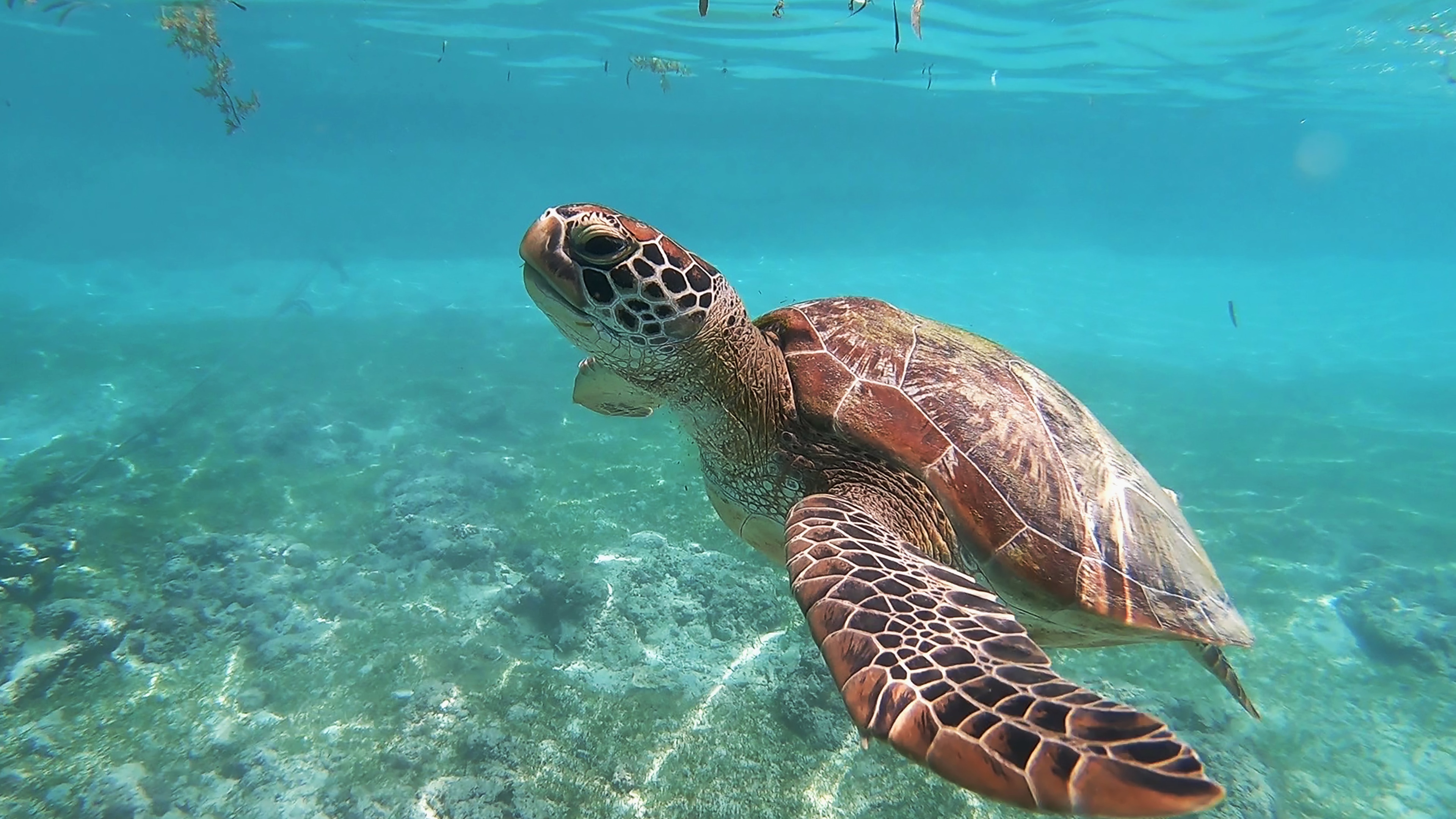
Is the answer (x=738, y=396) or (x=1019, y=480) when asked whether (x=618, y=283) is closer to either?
(x=738, y=396)

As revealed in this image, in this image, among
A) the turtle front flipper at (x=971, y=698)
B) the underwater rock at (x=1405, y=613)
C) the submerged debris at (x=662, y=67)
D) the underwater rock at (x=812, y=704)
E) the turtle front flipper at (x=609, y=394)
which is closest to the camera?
the turtle front flipper at (x=971, y=698)

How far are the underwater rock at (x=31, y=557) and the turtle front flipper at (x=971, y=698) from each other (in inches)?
280

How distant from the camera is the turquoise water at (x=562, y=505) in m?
4.22

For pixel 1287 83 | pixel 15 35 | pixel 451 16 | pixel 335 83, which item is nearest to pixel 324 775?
pixel 451 16

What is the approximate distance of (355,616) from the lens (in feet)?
18.5

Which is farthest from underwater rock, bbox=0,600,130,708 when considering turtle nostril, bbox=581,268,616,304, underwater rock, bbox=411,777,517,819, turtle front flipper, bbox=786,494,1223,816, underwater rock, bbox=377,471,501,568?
turtle front flipper, bbox=786,494,1223,816

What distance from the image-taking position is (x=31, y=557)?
19.3 ft

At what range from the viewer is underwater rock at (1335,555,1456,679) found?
20.3ft

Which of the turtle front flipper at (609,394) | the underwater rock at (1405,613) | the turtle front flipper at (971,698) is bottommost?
the underwater rock at (1405,613)

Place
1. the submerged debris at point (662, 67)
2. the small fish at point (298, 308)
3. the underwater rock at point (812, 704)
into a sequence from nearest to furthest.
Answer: the underwater rock at point (812, 704) < the small fish at point (298, 308) < the submerged debris at point (662, 67)

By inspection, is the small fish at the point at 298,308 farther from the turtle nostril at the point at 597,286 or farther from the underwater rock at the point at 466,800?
the turtle nostril at the point at 597,286

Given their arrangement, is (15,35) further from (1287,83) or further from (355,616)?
(1287,83)

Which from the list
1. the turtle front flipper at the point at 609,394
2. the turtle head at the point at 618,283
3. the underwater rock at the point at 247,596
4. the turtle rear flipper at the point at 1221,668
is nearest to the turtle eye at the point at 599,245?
the turtle head at the point at 618,283

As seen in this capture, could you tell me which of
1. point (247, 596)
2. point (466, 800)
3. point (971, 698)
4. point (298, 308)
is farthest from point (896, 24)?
point (298, 308)
